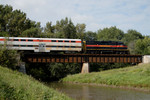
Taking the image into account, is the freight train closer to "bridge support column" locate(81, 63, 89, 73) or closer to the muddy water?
"bridge support column" locate(81, 63, 89, 73)

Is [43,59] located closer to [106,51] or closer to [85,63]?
[85,63]

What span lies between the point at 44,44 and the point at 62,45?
4448mm

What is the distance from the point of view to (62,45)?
49.5 metres

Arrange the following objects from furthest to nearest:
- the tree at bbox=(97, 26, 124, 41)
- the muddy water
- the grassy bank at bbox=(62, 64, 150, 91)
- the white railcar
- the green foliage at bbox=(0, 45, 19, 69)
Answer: the tree at bbox=(97, 26, 124, 41) < the white railcar < the grassy bank at bbox=(62, 64, 150, 91) < the green foliage at bbox=(0, 45, 19, 69) < the muddy water

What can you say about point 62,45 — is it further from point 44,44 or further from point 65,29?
point 65,29

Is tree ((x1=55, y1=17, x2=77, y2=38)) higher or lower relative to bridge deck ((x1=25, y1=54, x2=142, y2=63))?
higher

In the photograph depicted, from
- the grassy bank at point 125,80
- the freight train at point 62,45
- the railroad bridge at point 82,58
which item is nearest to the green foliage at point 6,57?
the freight train at point 62,45

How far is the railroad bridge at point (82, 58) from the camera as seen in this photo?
50.1 metres

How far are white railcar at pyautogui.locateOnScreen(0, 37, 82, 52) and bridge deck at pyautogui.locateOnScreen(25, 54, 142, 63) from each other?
232 cm

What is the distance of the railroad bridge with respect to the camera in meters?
50.1

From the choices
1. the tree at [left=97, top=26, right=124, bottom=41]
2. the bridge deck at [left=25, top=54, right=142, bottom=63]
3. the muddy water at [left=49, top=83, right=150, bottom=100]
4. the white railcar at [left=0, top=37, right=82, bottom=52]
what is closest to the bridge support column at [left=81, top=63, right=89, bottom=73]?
the bridge deck at [left=25, top=54, right=142, bottom=63]

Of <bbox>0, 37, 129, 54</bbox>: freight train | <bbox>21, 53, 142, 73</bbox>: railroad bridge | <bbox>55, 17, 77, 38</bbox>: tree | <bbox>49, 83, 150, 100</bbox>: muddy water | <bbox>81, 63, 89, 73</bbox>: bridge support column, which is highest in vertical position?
<bbox>55, 17, 77, 38</bbox>: tree

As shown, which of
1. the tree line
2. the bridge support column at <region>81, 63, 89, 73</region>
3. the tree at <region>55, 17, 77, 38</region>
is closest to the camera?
the bridge support column at <region>81, 63, 89, 73</region>

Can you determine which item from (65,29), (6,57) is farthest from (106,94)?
(65,29)
